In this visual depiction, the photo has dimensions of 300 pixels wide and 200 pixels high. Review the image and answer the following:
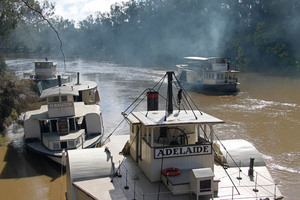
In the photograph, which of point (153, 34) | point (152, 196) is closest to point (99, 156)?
point (152, 196)

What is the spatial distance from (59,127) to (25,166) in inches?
108

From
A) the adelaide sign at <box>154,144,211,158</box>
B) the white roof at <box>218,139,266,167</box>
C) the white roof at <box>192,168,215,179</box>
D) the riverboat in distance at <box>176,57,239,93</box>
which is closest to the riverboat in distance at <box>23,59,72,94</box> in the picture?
the riverboat in distance at <box>176,57,239,93</box>

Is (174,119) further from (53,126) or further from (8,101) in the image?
(8,101)

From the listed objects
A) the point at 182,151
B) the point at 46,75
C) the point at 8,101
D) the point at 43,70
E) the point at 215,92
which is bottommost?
the point at 215,92

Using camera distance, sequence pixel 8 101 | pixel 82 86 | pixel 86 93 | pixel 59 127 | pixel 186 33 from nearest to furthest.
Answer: pixel 59 127 → pixel 8 101 → pixel 86 93 → pixel 82 86 → pixel 186 33

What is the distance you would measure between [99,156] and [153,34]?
8441 centimetres

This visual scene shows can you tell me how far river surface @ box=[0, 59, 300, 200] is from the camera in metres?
14.7

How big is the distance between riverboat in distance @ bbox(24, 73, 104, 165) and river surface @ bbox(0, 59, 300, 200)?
3.24 feet

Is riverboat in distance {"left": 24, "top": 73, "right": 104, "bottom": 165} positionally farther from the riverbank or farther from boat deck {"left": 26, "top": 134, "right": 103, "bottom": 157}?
the riverbank

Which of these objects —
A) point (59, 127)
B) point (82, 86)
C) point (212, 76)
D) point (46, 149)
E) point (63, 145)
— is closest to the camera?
point (63, 145)

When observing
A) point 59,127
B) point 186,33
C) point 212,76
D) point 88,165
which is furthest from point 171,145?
point 186,33

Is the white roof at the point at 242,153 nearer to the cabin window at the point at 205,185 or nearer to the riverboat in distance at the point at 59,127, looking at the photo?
the cabin window at the point at 205,185

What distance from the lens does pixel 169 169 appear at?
29.9 feet

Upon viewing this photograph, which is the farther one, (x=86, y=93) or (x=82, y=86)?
(x=82, y=86)
